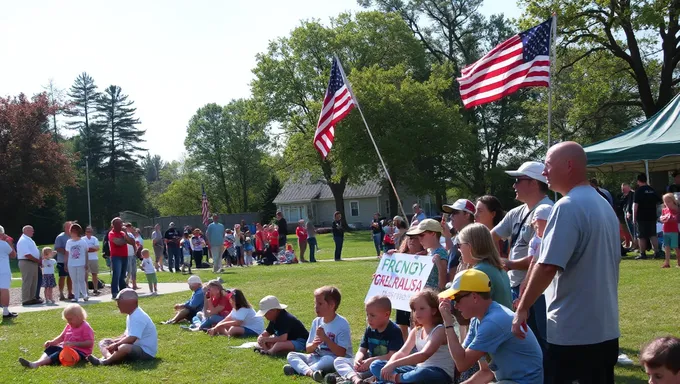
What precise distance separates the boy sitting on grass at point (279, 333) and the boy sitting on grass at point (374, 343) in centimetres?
165

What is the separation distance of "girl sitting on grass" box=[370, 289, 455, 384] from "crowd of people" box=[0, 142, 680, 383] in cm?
1

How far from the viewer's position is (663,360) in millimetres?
3518

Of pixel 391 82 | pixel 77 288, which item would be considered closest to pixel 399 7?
pixel 391 82

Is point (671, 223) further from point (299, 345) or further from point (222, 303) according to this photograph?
point (222, 303)

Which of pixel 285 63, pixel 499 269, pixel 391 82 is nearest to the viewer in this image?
pixel 499 269

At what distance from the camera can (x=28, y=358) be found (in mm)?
9773

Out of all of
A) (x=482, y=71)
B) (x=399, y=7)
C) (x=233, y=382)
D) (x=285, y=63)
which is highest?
(x=399, y=7)

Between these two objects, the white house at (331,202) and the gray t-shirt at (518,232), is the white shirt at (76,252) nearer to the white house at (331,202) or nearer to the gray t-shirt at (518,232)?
the gray t-shirt at (518,232)

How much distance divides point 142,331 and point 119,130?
88.4 metres

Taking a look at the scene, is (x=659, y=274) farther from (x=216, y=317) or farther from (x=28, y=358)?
(x=28, y=358)

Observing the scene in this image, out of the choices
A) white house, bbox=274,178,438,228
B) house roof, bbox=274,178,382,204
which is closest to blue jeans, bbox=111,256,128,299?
white house, bbox=274,178,438,228

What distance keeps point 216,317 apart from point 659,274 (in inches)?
352

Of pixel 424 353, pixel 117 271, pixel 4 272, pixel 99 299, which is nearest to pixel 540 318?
pixel 424 353

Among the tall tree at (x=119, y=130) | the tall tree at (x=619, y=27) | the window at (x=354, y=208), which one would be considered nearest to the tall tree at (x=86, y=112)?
the tall tree at (x=119, y=130)
